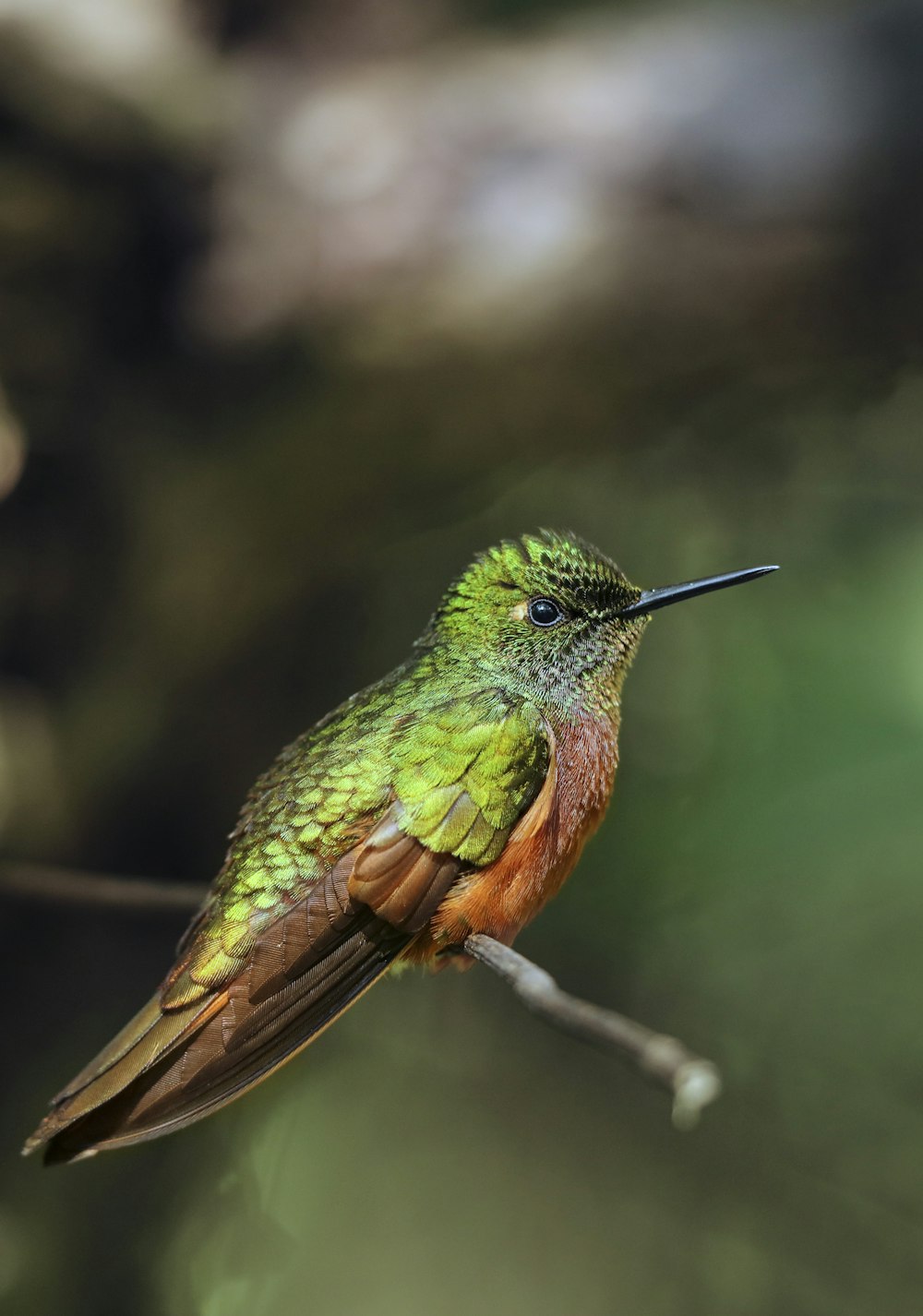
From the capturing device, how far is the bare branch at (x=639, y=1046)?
37 centimetres

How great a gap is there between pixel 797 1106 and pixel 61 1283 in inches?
39.5

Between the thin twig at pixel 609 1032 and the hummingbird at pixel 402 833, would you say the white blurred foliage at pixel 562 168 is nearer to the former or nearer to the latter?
the hummingbird at pixel 402 833

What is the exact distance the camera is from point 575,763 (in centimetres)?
77

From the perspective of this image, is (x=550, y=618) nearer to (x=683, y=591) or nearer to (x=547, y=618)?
(x=547, y=618)

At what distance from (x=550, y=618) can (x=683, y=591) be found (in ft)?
0.35

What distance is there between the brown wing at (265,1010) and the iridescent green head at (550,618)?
149mm

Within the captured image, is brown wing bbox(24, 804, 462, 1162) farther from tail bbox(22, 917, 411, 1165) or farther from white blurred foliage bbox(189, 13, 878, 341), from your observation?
white blurred foliage bbox(189, 13, 878, 341)

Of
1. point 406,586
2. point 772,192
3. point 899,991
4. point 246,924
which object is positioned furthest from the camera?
point 899,991

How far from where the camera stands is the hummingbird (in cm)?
66

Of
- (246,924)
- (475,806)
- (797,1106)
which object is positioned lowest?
(797,1106)

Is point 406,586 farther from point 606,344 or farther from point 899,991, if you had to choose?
point 899,991

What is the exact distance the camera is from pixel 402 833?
704 millimetres

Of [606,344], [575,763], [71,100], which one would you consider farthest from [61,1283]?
[71,100]

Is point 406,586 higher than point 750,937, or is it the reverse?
point 406,586
